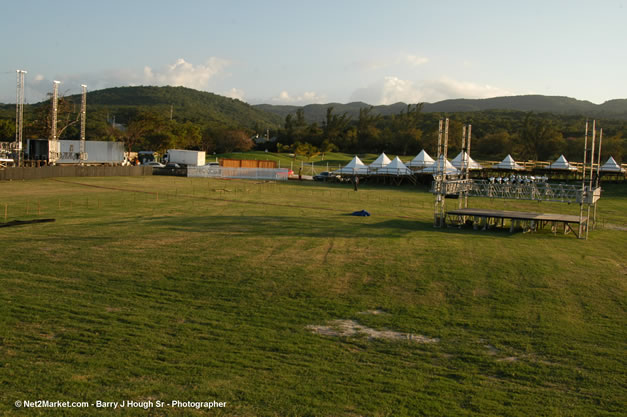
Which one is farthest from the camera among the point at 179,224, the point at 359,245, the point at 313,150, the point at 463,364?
the point at 313,150

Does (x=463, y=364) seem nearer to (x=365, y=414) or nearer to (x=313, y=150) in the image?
(x=365, y=414)

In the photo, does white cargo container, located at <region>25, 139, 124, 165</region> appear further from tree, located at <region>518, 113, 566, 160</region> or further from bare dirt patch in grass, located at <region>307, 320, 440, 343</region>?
tree, located at <region>518, 113, 566, 160</region>

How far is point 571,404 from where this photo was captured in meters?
7.68

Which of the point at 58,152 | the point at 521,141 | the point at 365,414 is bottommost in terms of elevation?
the point at 365,414

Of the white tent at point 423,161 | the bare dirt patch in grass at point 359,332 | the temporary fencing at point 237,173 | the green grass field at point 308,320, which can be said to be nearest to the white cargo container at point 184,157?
the temporary fencing at point 237,173

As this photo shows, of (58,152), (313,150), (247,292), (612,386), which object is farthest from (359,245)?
(313,150)

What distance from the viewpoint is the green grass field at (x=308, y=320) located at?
7.63 metres

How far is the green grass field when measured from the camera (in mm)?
7633

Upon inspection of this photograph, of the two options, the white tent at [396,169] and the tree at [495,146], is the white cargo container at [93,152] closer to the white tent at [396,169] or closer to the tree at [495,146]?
the white tent at [396,169]

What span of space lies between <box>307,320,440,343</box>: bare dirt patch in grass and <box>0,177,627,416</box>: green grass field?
2.4 inches

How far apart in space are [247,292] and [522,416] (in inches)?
285

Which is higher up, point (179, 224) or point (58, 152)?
point (58, 152)

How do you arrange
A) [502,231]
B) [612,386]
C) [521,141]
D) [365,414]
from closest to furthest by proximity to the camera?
1. [365,414]
2. [612,386]
3. [502,231]
4. [521,141]

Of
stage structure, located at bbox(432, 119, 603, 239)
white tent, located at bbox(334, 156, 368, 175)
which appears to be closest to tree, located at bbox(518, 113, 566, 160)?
white tent, located at bbox(334, 156, 368, 175)
